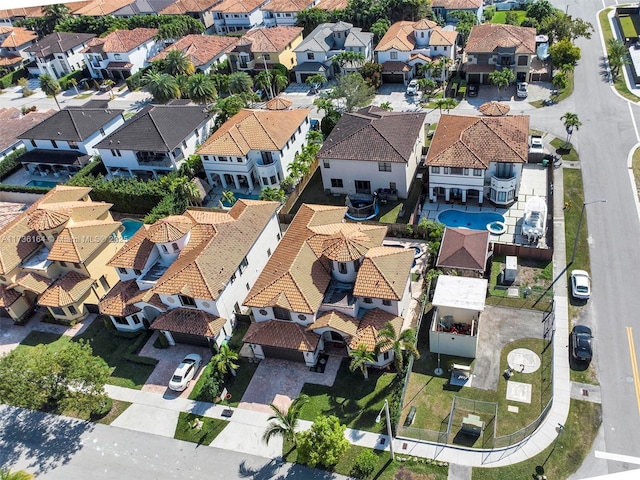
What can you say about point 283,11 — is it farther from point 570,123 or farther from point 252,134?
point 570,123

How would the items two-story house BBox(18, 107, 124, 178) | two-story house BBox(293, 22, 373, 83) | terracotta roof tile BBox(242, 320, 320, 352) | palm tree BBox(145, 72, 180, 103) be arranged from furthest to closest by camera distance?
two-story house BBox(293, 22, 373, 83) < palm tree BBox(145, 72, 180, 103) < two-story house BBox(18, 107, 124, 178) < terracotta roof tile BBox(242, 320, 320, 352)

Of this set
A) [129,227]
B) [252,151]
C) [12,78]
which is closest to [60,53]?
[12,78]

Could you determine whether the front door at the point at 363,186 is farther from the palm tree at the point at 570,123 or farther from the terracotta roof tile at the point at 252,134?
the palm tree at the point at 570,123

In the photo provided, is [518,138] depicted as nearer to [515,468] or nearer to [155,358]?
[515,468]

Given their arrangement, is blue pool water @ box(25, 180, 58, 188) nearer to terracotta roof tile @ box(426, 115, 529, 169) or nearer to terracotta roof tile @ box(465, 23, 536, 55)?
terracotta roof tile @ box(426, 115, 529, 169)

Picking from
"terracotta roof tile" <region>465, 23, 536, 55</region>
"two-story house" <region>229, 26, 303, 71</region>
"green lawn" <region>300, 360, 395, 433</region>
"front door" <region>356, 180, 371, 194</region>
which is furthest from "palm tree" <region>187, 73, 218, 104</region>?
"green lawn" <region>300, 360, 395, 433</region>
